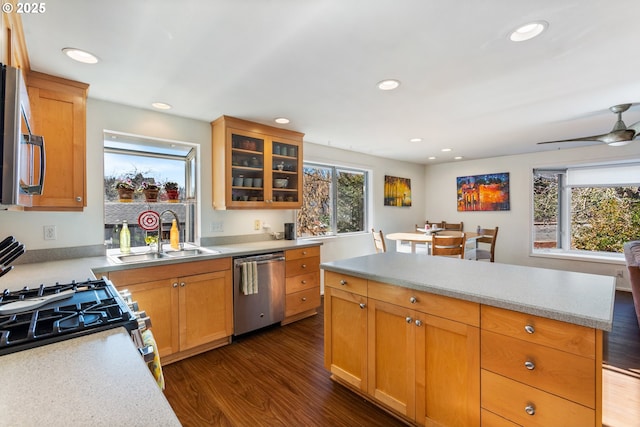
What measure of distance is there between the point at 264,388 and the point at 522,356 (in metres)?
1.70

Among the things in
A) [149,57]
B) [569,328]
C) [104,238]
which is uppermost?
[149,57]

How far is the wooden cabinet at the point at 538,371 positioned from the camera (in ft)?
3.85

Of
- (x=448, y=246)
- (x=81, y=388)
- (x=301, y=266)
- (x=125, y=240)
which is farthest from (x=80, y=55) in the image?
(x=448, y=246)

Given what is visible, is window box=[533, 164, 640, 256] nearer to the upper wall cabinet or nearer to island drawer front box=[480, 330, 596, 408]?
the upper wall cabinet

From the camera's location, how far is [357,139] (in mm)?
4098

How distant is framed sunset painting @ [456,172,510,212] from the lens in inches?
215

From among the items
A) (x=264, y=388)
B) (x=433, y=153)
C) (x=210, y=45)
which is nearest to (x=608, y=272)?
(x=433, y=153)

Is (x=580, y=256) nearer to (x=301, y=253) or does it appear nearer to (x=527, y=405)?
(x=301, y=253)

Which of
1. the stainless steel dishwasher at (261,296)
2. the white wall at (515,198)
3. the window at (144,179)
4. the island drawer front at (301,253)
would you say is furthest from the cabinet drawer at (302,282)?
the white wall at (515,198)

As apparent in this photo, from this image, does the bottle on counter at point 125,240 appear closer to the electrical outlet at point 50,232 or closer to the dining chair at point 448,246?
the electrical outlet at point 50,232

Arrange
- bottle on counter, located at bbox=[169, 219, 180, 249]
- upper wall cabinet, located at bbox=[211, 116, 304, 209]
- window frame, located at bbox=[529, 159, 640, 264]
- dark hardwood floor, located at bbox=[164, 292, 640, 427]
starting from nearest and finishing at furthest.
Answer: dark hardwood floor, located at bbox=[164, 292, 640, 427] < bottle on counter, located at bbox=[169, 219, 180, 249] < upper wall cabinet, located at bbox=[211, 116, 304, 209] < window frame, located at bbox=[529, 159, 640, 264]

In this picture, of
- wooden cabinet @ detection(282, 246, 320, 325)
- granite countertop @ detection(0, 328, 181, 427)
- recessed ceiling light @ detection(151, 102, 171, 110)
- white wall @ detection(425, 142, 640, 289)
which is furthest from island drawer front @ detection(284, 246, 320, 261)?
white wall @ detection(425, 142, 640, 289)

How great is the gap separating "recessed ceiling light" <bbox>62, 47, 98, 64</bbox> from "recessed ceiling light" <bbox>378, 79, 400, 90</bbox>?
1.94m

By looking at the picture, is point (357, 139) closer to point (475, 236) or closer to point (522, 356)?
point (475, 236)
